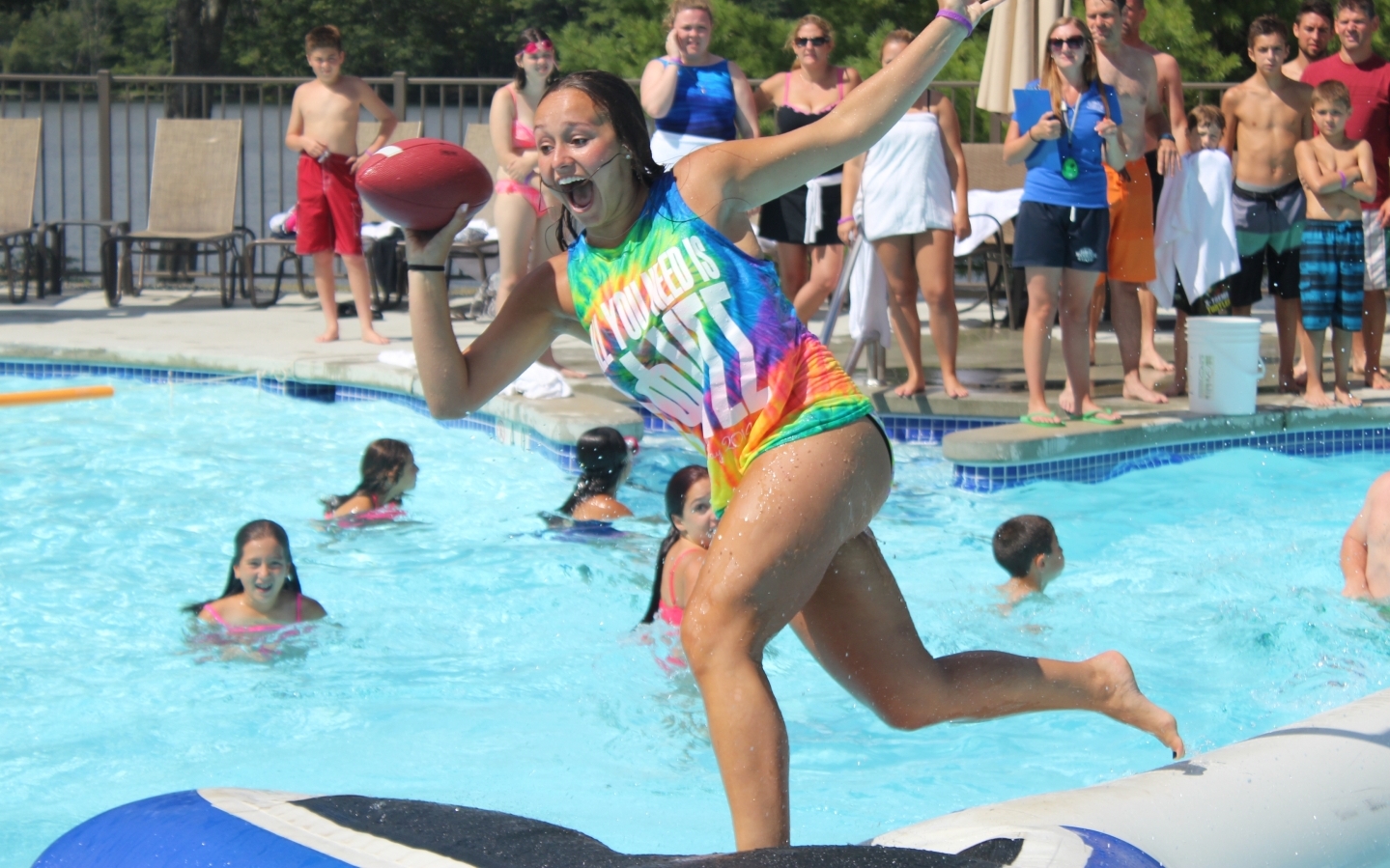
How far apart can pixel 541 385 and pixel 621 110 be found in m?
5.30

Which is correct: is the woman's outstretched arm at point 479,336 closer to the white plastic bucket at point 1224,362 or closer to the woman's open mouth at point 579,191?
the woman's open mouth at point 579,191

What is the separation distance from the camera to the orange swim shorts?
7.84 metres

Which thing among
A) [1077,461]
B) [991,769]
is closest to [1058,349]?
[1077,461]

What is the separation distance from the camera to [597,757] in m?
4.43

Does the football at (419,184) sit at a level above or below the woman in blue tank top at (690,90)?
below

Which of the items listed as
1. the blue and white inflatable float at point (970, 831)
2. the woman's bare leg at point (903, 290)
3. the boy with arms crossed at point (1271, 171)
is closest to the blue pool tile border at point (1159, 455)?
the boy with arms crossed at point (1271, 171)

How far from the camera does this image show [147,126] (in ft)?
47.8

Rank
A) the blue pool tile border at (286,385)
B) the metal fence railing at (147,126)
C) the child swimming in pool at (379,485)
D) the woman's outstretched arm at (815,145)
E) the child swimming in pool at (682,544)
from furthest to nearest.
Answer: the metal fence railing at (147,126), the blue pool tile border at (286,385), the child swimming in pool at (379,485), the child swimming in pool at (682,544), the woman's outstretched arm at (815,145)

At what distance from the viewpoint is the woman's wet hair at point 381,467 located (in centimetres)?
678

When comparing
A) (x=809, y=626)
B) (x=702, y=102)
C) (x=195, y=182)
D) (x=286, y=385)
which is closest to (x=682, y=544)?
(x=809, y=626)

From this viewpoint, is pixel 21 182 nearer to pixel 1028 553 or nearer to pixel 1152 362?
pixel 1152 362

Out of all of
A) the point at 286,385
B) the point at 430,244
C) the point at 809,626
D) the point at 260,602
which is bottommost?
the point at 260,602

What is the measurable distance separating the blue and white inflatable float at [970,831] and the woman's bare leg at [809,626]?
Answer: 225mm

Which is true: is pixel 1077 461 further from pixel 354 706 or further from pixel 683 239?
pixel 683 239
